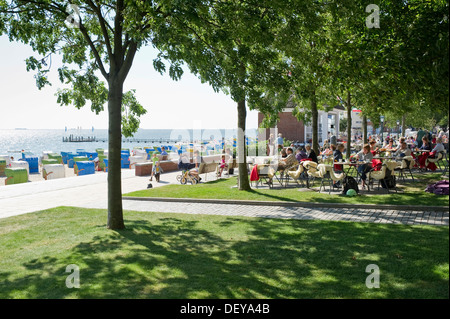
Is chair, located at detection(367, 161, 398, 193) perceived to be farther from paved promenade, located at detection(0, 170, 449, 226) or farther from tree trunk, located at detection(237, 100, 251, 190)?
tree trunk, located at detection(237, 100, 251, 190)

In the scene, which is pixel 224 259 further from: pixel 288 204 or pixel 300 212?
pixel 288 204

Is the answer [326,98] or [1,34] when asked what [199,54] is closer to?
[1,34]

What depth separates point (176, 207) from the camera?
41.5 feet

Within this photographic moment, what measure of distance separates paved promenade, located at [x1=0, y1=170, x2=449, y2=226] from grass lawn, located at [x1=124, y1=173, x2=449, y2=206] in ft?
2.20

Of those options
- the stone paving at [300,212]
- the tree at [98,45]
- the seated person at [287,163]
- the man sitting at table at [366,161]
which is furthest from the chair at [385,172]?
the tree at [98,45]

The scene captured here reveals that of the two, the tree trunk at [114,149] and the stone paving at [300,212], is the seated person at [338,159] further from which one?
the tree trunk at [114,149]

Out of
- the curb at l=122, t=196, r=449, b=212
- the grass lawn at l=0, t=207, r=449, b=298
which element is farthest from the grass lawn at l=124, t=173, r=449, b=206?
the grass lawn at l=0, t=207, r=449, b=298

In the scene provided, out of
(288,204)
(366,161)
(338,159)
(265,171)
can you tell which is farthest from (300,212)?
(338,159)

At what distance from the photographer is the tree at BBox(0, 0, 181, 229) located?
8945mm

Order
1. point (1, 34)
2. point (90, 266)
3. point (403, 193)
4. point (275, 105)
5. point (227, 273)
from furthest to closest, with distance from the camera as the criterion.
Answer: point (275, 105) < point (403, 193) < point (1, 34) < point (90, 266) < point (227, 273)

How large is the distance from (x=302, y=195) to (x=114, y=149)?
6.88m

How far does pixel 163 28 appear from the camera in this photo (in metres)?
7.96
